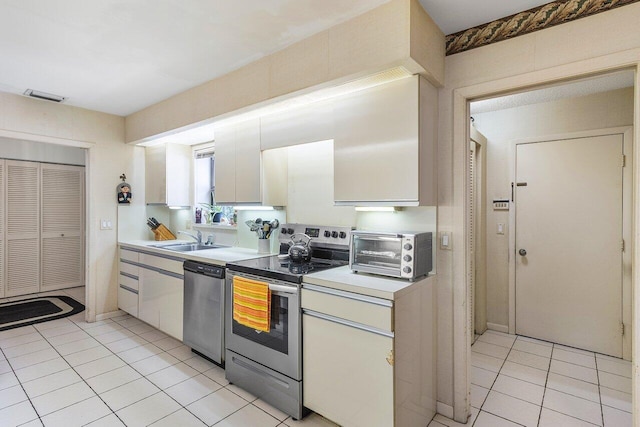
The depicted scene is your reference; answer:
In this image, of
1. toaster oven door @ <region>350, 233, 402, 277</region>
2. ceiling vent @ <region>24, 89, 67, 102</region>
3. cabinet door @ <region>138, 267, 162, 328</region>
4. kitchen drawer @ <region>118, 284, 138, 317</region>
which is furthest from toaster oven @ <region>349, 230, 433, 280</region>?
ceiling vent @ <region>24, 89, 67, 102</region>

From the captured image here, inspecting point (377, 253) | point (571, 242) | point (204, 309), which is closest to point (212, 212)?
point (204, 309)

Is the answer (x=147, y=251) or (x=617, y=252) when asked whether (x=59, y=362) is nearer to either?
(x=147, y=251)

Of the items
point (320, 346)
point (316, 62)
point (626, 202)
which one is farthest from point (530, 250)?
point (316, 62)

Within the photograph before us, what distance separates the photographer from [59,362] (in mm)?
2955

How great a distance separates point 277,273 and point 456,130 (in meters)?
1.56

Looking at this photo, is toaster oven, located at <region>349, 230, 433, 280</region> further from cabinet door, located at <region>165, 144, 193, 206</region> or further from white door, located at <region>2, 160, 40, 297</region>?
white door, located at <region>2, 160, 40, 297</region>

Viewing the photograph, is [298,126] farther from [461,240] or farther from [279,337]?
[279,337]

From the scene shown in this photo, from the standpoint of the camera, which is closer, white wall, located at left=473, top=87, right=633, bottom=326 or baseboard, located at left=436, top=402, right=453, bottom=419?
baseboard, located at left=436, top=402, right=453, bottom=419

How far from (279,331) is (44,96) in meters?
3.52

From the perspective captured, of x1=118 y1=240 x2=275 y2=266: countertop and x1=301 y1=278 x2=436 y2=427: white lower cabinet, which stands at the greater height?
x1=118 y1=240 x2=275 y2=266: countertop

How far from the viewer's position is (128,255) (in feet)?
13.1

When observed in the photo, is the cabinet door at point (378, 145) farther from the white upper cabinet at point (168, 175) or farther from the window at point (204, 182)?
the white upper cabinet at point (168, 175)

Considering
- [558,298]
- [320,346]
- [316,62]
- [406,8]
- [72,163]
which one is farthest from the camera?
[72,163]

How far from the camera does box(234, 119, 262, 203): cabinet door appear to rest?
9.87 feet
